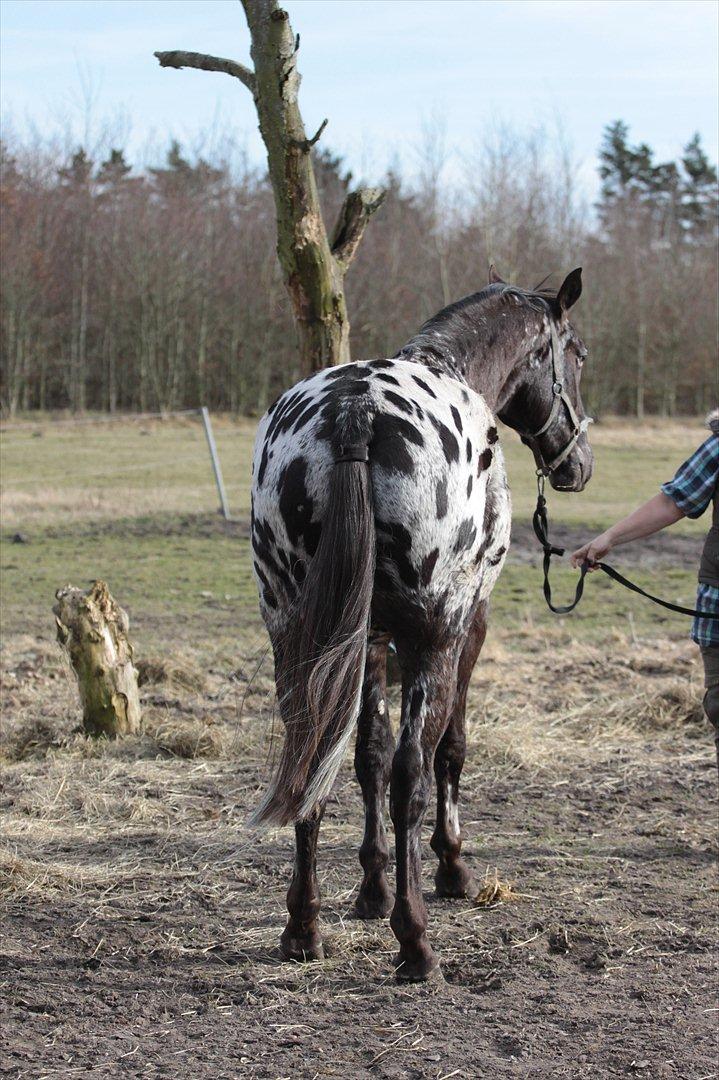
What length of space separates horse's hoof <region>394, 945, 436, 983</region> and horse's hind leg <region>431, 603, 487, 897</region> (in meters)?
0.71

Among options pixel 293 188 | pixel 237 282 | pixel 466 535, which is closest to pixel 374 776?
pixel 466 535

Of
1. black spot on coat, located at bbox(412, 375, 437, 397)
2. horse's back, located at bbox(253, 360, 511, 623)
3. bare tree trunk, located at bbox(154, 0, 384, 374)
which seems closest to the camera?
horse's back, located at bbox(253, 360, 511, 623)

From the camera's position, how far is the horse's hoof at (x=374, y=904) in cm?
402

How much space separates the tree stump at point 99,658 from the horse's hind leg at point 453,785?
227cm

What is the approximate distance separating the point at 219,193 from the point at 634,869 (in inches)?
1393

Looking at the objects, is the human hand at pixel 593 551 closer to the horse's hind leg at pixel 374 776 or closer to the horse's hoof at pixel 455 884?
the horse's hind leg at pixel 374 776

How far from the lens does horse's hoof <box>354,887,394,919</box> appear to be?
4.02 m

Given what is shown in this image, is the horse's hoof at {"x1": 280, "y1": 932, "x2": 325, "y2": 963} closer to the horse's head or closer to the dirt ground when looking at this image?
the dirt ground

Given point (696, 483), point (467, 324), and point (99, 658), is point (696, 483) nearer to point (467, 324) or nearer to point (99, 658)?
point (467, 324)

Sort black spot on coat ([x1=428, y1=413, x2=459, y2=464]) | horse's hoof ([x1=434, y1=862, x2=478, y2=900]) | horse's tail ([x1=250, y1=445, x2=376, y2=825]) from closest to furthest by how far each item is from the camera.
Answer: horse's tail ([x1=250, y1=445, x2=376, y2=825])
black spot on coat ([x1=428, y1=413, x2=459, y2=464])
horse's hoof ([x1=434, y1=862, x2=478, y2=900])

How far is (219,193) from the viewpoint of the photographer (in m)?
36.7

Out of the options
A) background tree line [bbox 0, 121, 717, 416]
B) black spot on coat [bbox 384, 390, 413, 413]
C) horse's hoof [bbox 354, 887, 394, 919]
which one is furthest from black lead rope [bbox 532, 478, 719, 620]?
background tree line [bbox 0, 121, 717, 416]

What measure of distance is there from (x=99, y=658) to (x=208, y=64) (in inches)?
146

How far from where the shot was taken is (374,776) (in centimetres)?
416
